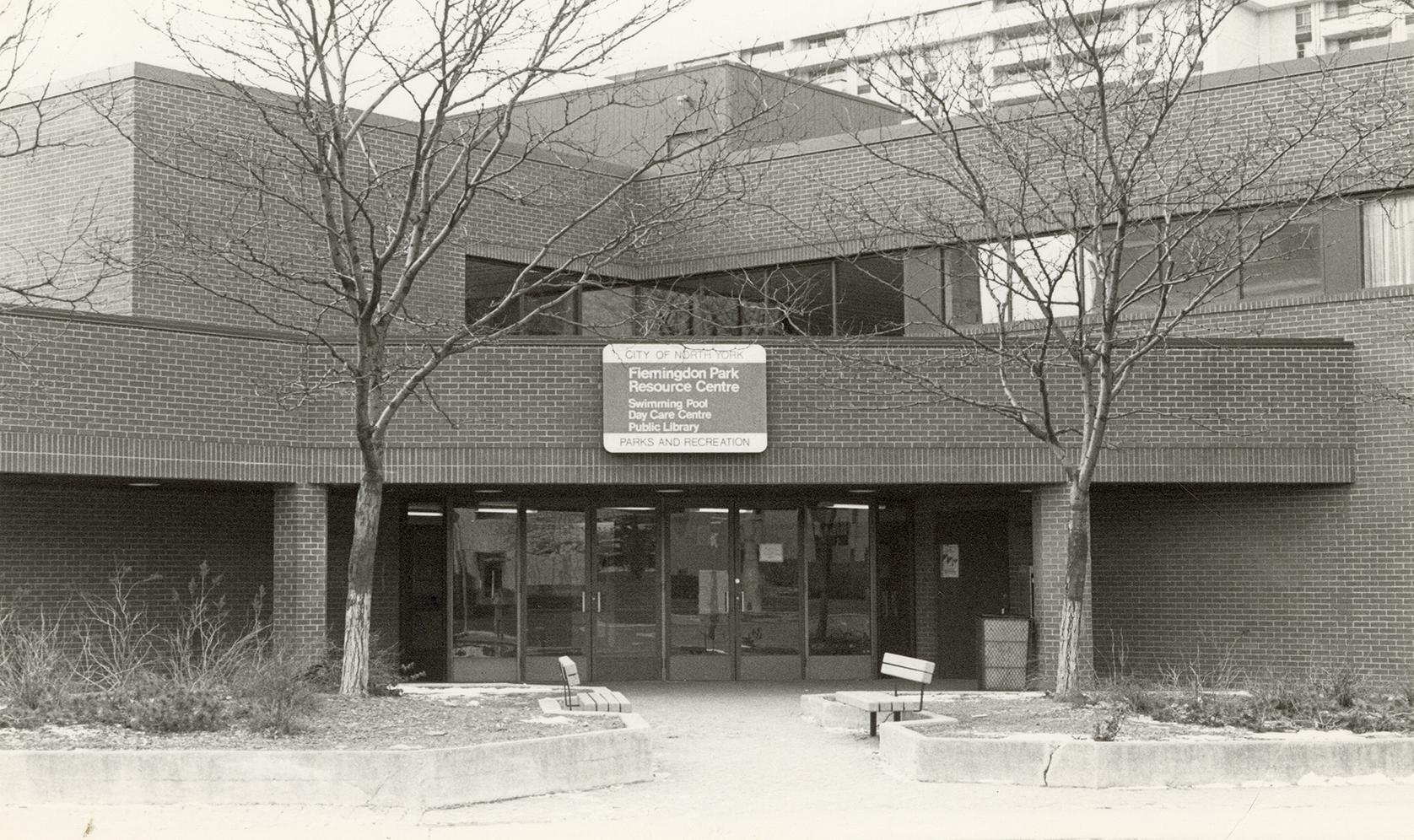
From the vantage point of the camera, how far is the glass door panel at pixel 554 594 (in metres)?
20.8

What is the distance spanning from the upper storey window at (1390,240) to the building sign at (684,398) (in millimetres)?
7328

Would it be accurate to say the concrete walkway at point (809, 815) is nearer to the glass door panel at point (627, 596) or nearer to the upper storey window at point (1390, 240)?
the glass door panel at point (627, 596)

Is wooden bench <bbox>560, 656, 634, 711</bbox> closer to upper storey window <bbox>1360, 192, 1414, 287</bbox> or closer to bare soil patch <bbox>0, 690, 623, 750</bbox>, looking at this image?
bare soil patch <bbox>0, 690, 623, 750</bbox>

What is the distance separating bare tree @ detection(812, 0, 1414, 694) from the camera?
48.5 feet

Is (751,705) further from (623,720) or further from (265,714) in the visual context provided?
(265,714)

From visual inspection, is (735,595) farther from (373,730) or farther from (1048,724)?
(373,730)

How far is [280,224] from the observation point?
19.2 m

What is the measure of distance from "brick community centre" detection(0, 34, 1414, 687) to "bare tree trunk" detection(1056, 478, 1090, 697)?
2.86m

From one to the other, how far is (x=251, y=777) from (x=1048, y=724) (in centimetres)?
619

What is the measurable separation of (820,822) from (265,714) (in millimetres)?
4152

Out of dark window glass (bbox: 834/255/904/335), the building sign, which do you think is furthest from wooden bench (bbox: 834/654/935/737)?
dark window glass (bbox: 834/255/904/335)

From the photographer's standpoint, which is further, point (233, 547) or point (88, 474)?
point (233, 547)

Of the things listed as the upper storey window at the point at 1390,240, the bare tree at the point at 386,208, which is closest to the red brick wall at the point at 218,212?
the bare tree at the point at 386,208

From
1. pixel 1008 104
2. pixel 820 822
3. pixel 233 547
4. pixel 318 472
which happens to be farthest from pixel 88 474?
pixel 1008 104
